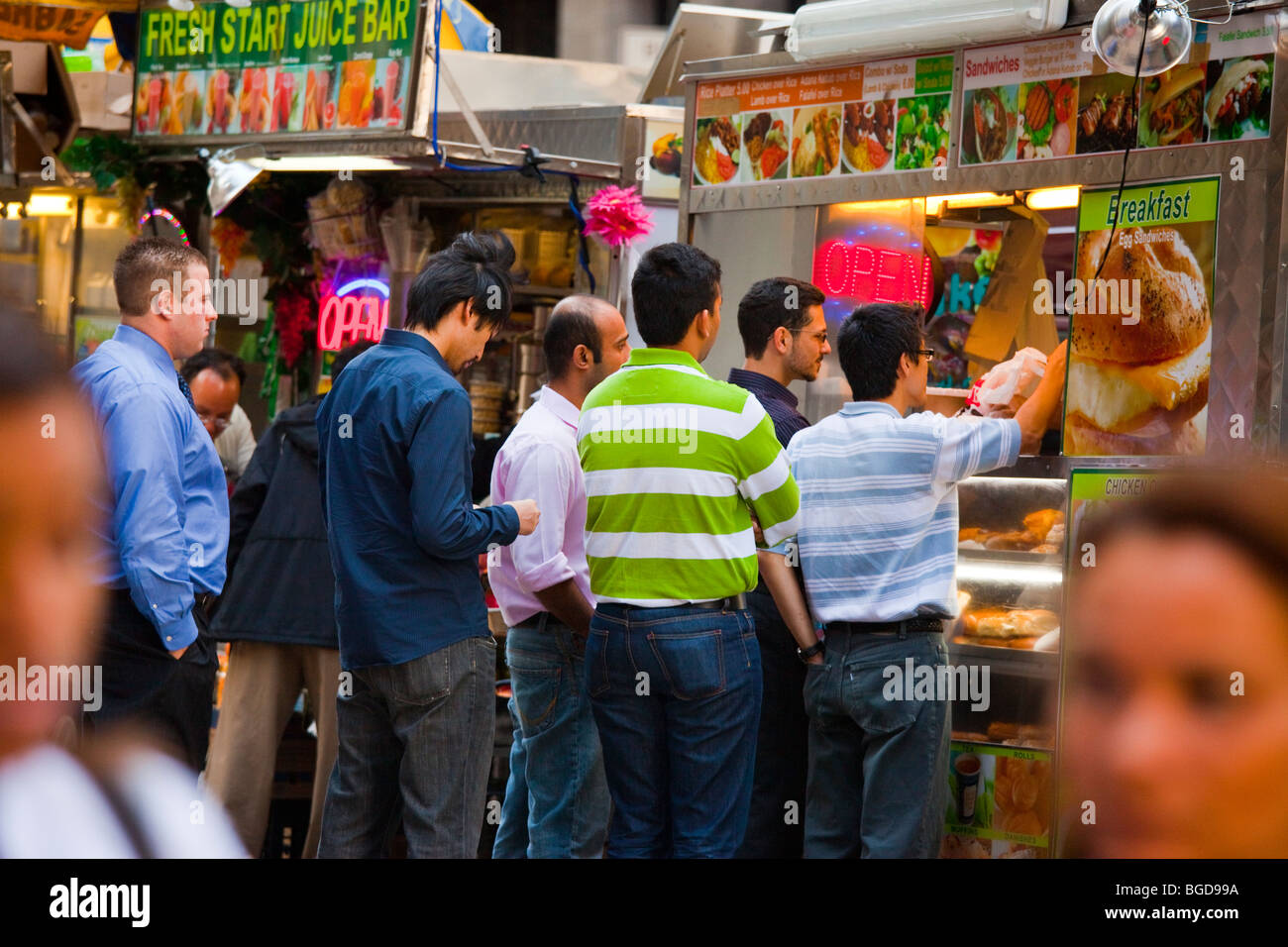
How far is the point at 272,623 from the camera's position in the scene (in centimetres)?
589

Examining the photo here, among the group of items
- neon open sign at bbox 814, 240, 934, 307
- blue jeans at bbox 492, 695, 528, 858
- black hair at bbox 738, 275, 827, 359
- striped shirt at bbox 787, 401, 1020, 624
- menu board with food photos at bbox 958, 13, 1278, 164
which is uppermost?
menu board with food photos at bbox 958, 13, 1278, 164

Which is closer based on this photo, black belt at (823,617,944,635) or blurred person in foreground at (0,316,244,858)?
blurred person in foreground at (0,316,244,858)

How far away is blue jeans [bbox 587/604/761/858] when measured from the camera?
399 cm

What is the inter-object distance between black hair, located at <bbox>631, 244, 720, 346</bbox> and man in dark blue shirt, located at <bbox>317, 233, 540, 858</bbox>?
474 millimetres

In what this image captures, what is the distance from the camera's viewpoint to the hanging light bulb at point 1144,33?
4637 millimetres

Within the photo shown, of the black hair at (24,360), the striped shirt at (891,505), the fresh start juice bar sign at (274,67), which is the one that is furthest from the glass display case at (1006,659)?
the black hair at (24,360)

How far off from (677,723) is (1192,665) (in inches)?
120

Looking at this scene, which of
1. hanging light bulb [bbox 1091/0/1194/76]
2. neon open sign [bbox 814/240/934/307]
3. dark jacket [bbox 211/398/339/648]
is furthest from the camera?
neon open sign [bbox 814/240/934/307]

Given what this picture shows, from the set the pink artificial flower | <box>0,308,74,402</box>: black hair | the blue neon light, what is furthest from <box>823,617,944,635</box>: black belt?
the blue neon light

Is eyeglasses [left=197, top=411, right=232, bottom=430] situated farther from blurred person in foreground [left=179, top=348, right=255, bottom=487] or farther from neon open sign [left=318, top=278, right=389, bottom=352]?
neon open sign [left=318, top=278, right=389, bottom=352]

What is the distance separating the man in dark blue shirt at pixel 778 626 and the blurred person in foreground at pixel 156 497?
1.85 meters

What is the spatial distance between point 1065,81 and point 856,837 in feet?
9.33

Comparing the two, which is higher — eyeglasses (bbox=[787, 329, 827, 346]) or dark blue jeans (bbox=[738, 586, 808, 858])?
eyeglasses (bbox=[787, 329, 827, 346])

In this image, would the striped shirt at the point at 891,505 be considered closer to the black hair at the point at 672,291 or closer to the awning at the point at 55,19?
the black hair at the point at 672,291
